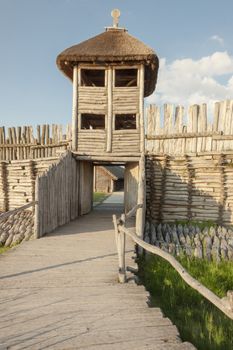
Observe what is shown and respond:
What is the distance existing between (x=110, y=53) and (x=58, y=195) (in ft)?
20.9

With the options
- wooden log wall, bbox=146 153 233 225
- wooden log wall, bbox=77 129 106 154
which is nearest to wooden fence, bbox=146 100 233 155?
wooden log wall, bbox=146 153 233 225

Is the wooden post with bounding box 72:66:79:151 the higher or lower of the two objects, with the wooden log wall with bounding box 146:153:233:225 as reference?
higher

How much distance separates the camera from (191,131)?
14172 mm

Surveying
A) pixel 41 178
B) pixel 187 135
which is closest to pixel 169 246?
pixel 41 178

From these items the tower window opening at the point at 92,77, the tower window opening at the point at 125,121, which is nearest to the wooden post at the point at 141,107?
the tower window opening at the point at 92,77

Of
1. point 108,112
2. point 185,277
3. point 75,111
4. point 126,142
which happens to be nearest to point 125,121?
point 108,112

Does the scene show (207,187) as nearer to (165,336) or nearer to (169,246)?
(169,246)

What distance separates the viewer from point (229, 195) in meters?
13.3

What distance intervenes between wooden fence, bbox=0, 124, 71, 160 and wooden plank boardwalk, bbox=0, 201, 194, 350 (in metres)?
9.78

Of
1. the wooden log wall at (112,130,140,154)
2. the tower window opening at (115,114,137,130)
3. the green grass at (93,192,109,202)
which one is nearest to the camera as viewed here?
the wooden log wall at (112,130,140,154)

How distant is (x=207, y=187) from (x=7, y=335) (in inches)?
448

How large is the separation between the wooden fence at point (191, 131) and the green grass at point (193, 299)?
6.50 meters

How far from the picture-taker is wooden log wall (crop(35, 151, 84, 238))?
8.75 meters

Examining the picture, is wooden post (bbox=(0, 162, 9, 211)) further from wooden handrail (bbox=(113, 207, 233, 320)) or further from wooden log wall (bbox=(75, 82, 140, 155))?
wooden handrail (bbox=(113, 207, 233, 320))
